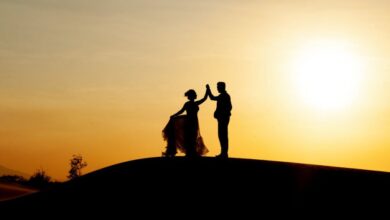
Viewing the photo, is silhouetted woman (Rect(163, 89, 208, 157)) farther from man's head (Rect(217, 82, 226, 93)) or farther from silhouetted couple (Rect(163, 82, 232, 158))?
man's head (Rect(217, 82, 226, 93))

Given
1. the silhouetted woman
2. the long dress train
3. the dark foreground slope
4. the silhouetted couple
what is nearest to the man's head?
the silhouetted couple

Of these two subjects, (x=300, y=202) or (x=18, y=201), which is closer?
(x=300, y=202)

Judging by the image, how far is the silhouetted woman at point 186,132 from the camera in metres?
22.3

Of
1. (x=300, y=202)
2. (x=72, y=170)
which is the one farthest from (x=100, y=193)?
(x=72, y=170)

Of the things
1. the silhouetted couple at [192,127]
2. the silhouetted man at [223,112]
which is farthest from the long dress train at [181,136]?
the silhouetted man at [223,112]

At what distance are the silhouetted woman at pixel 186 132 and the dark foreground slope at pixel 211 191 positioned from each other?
72 centimetres

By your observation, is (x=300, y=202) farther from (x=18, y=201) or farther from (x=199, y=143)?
(x=18, y=201)

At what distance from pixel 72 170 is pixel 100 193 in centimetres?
3874

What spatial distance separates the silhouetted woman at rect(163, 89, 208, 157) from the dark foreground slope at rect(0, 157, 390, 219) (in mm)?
718

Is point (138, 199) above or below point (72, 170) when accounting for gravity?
below

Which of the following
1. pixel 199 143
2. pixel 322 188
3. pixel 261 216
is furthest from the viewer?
pixel 199 143

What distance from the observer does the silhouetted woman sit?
2233 centimetres

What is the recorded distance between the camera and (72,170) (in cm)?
5938

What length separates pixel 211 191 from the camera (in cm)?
2122
